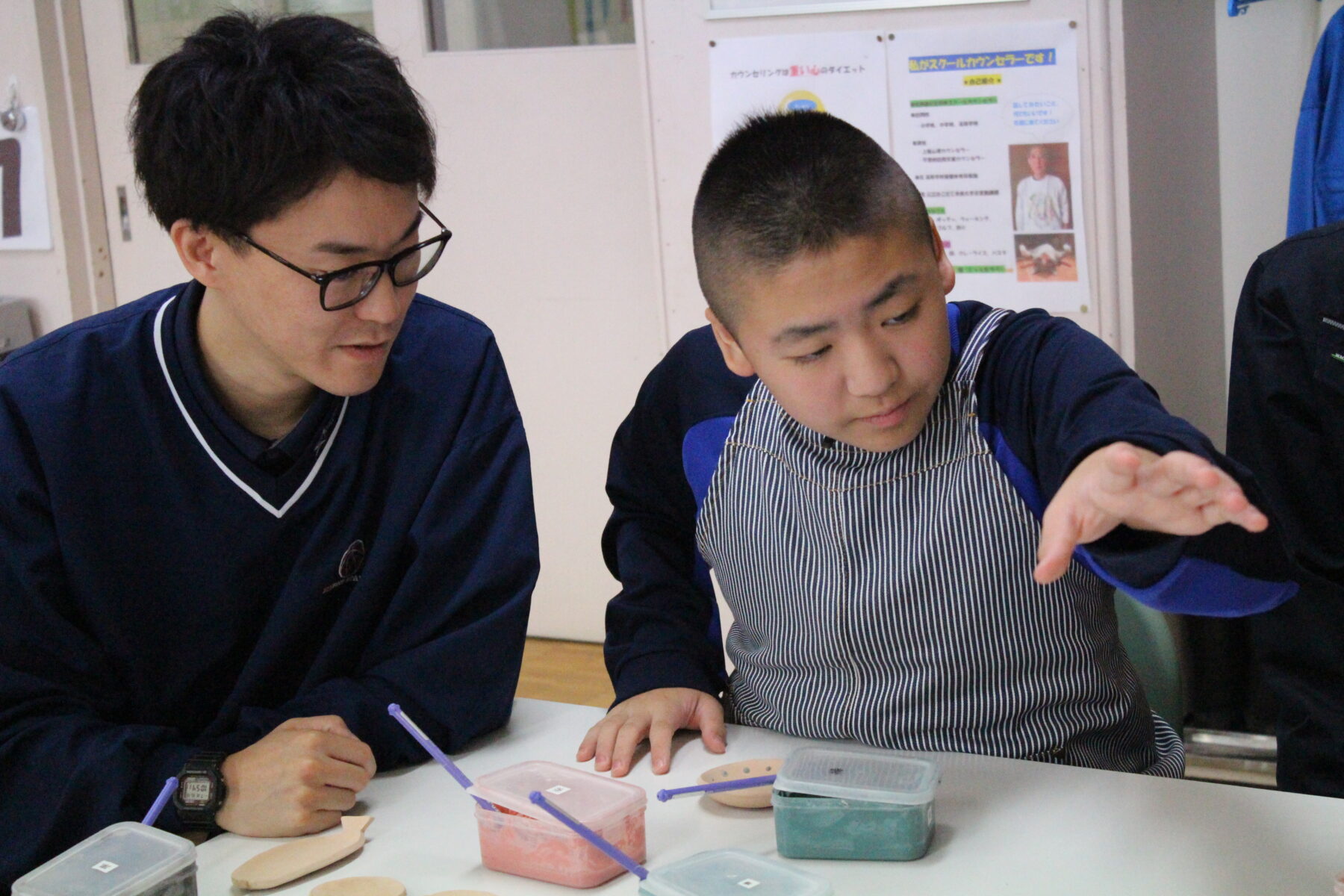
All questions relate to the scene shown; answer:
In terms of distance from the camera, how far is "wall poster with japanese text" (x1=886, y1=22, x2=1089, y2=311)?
251 cm

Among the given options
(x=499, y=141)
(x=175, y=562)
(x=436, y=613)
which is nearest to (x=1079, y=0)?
(x=499, y=141)

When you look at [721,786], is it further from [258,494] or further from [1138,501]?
[258,494]

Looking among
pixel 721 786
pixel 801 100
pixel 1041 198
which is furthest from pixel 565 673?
pixel 721 786

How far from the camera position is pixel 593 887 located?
1004 mm

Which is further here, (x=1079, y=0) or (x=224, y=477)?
(x=1079, y=0)

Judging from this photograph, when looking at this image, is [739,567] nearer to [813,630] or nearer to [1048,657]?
[813,630]

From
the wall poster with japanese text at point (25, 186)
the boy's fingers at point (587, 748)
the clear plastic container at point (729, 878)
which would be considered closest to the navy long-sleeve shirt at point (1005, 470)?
the boy's fingers at point (587, 748)

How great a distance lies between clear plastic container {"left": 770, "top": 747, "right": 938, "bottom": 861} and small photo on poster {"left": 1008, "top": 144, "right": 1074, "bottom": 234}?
5.80 ft

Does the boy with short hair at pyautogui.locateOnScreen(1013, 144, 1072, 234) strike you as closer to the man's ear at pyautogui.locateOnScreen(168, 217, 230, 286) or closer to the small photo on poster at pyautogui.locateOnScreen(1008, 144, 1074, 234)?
the small photo on poster at pyautogui.locateOnScreen(1008, 144, 1074, 234)

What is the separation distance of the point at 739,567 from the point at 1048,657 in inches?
13.5

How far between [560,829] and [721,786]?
174mm

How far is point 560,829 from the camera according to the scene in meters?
1.01

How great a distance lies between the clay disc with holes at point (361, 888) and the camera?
100cm

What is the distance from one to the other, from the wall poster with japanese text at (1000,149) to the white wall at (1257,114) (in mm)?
434
